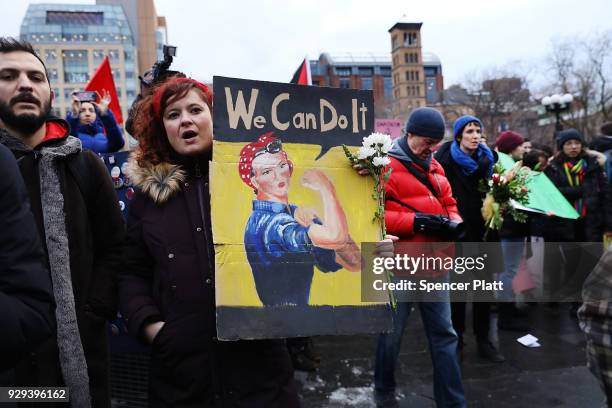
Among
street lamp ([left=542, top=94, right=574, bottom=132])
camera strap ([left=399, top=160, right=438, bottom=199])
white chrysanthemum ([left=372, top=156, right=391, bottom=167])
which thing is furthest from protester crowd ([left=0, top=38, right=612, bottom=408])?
street lamp ([left=542, top=94, right=574, bottom=132])

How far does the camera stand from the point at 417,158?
149 inches

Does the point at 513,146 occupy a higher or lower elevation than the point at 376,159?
higher

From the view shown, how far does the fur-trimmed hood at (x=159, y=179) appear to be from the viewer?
2176mm

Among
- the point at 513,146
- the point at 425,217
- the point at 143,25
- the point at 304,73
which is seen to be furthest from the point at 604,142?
the point at 143,25

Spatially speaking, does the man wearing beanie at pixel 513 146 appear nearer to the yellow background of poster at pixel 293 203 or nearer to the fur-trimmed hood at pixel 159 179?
the yellow background of poster at pixel 293 203

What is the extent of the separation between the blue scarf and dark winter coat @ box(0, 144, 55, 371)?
3973 millimetres

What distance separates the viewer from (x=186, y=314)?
2.07 meters

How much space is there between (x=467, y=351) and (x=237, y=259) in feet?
12.7

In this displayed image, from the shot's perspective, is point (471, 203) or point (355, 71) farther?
point (355, 71)

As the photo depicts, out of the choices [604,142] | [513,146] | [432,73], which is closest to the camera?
[604,142]

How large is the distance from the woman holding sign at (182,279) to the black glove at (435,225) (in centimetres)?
163

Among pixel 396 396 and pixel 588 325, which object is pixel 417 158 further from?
pixel 588 325

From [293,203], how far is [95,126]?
334 cm

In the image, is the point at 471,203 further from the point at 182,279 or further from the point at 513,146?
the point at 182,279
